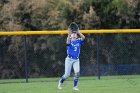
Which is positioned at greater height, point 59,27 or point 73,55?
point 59,27

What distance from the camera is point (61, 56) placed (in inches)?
868

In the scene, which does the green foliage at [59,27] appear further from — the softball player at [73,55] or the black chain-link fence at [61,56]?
the softball player at [73,55]

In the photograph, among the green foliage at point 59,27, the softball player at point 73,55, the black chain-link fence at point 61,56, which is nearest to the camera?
the softball player at point 73,55

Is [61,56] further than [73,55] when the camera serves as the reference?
Yes

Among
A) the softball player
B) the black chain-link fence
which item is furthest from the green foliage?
the softball player

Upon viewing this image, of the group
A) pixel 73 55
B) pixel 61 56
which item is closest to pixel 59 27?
pixel 61 56

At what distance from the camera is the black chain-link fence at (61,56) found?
70.5 feet

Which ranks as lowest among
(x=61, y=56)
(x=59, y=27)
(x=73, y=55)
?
(x=61, y=56)

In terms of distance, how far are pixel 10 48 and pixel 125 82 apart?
5665mm

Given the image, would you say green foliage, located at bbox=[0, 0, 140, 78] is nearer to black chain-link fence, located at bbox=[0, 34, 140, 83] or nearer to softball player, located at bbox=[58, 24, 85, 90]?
black chain-link fence, located at bbox=[0, 34, 140, 83]

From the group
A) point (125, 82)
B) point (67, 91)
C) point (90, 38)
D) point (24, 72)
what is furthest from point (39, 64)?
point (67, 91)

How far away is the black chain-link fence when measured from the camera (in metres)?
21.5

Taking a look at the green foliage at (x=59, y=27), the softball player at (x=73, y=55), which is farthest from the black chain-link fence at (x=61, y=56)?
the softball player at (x=73, y=55)

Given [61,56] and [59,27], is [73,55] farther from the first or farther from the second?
[59,27]
